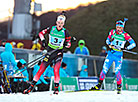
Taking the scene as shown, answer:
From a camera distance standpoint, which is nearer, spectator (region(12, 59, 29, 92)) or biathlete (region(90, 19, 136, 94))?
biathlete (region(90, 19, 136, 94))

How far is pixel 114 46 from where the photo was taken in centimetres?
1109

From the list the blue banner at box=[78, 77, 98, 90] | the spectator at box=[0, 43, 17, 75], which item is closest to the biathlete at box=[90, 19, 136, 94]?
the spectator at box=[0, 43, 17, 75]

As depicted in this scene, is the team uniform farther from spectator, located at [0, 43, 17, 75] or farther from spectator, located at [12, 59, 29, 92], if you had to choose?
spectator, located at [0, 43, 17, 75]

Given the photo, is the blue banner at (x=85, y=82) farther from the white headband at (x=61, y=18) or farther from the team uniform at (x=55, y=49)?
the white headband at (x=61, y=18)

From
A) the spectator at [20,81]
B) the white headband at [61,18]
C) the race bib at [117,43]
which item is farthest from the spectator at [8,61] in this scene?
the race bib at [117,43]

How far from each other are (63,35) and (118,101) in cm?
316

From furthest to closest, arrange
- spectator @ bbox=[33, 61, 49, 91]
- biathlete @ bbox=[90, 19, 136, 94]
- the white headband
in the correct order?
spectator @ bbox=[33, 61, 49, 91], biathlete @ bbox=[90, 19, 136, 94], the white headband

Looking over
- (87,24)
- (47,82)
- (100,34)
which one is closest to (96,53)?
(100,34)

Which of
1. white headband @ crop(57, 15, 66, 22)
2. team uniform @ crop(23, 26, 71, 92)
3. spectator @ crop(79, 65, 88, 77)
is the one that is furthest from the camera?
spectator @ crop(79, 65, 88, 77)

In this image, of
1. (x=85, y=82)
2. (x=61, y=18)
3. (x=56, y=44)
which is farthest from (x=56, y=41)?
(x=85, y=82)

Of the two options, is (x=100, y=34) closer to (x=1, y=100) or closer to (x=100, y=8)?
(x=100, y=8)

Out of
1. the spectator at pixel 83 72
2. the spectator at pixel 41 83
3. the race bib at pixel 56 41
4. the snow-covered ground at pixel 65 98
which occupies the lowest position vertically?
the snow-covered ground at pixel 65 98

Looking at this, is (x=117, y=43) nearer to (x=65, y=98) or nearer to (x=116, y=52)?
(x=116, y=52)

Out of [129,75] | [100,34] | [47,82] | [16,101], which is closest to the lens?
[16,101]
